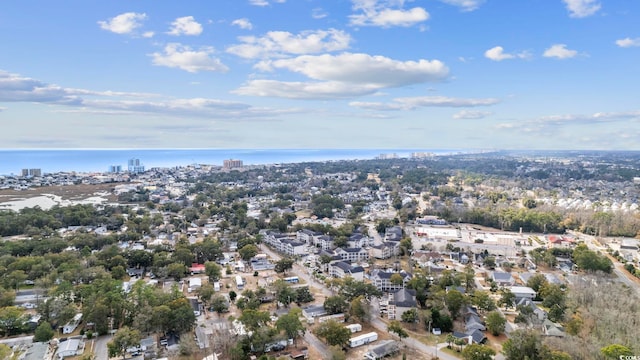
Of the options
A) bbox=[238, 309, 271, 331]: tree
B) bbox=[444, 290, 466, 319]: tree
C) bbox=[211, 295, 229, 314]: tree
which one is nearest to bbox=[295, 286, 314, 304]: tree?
bbox=[211, 295, 229, 314]: tree

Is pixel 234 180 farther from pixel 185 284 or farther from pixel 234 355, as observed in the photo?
pixel 234 355

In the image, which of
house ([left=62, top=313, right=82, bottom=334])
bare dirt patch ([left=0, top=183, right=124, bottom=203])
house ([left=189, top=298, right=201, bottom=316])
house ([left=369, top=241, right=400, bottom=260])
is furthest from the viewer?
bare dirt patch ([left=0, top=183, right=124, bottom=203])

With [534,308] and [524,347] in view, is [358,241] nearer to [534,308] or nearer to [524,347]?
[534,308]

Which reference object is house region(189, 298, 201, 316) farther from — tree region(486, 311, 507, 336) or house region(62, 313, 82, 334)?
tree region(486, 311, 507, 336)

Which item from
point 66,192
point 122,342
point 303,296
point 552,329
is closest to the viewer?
point 122,342

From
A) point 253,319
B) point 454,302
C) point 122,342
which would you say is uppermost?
point 253,319

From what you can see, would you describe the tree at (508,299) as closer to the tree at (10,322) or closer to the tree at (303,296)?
the tree at (303,296)

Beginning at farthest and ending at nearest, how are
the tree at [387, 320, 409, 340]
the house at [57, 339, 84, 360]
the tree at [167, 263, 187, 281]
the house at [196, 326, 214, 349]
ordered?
the tree at [167, 263, 187, 281], the tree at [387, 320, 409, 340], the house at [196, 326, 214, 349], the house at [57, 339, 84, 360]

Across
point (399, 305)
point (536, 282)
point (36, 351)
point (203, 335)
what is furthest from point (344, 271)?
point (36, 351)
